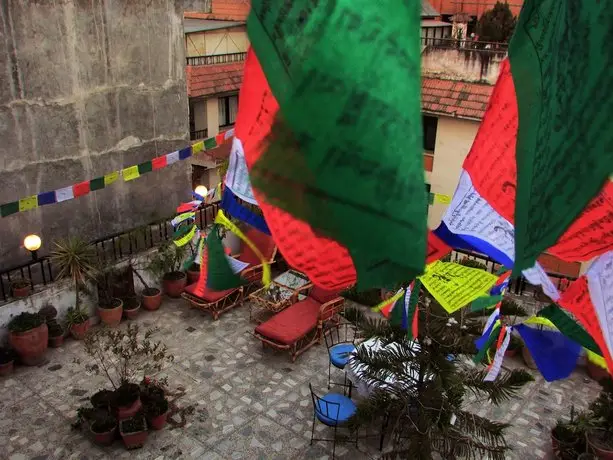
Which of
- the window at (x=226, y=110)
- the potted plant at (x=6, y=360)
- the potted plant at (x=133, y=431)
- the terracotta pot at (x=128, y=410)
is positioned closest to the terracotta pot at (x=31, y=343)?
the potted plant at (x=6, y=360)

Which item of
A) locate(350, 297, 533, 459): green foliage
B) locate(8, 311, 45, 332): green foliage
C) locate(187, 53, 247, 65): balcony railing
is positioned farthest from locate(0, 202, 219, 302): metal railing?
locate(187, 53, 247, 65): balcony railing

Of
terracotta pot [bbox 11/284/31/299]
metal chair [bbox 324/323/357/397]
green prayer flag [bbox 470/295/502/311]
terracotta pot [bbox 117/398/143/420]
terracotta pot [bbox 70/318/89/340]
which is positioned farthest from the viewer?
terracotta pot [bbox 70/318/89/340]

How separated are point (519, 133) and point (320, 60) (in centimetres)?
102

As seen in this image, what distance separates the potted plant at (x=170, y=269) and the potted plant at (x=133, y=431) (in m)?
4.53

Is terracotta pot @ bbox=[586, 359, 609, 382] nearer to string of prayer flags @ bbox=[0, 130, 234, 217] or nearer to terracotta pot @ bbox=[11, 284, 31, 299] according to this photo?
string of prayer flags @ bbox=[0, 130, 234, 217]

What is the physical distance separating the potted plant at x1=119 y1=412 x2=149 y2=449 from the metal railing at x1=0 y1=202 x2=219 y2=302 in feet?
12.8

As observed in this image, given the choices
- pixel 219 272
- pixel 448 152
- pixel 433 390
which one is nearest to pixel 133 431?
pixel 219 272

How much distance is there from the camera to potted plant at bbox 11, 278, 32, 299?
10.5 meters

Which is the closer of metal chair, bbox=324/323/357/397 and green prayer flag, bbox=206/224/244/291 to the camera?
green prayer flag, bbox=206/224/244/291

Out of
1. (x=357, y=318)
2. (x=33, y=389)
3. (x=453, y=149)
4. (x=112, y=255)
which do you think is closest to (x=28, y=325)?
(x=33, y=389)

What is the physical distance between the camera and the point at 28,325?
10.2 meters

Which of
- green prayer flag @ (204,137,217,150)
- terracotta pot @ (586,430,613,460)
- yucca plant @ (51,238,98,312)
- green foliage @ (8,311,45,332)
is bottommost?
terracotta pot @ (586,430,613,460)

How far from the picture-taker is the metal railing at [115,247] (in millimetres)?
10859

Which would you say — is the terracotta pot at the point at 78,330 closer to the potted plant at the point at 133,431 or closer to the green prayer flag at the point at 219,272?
the potted plant at the point at 133,431
